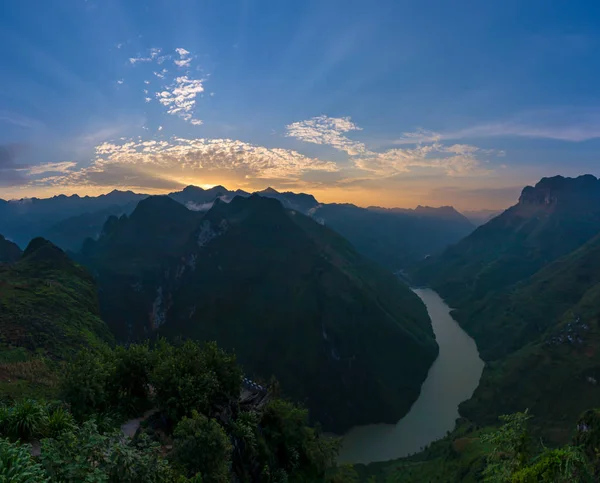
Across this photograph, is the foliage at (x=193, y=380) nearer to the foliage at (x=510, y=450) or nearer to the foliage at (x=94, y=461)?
the foliage at (x=94, y=461)

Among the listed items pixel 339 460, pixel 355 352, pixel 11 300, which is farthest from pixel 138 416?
pixel 355 352

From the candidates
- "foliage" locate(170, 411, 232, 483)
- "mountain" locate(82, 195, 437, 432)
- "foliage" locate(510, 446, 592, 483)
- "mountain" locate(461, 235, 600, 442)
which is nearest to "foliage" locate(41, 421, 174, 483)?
"foliage" locate(170, 411, 232, 483)

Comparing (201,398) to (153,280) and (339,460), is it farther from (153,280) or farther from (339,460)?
(153,280)

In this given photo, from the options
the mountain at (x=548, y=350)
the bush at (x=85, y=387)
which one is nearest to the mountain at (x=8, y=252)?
the bush at (x=85, y=387)

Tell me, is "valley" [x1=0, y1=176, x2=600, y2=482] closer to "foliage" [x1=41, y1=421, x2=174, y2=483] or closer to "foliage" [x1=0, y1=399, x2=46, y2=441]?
"foliage" [x1=0, y1=399, x2=46, y2=441]

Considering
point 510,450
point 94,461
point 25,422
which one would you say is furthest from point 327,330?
point 94,461

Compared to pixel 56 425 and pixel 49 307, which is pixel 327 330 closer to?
pixel 49 307
